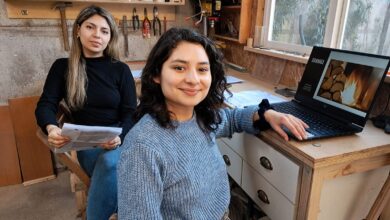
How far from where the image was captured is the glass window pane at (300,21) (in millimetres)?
1667

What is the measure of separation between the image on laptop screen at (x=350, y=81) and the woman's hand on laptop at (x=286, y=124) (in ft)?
0.72

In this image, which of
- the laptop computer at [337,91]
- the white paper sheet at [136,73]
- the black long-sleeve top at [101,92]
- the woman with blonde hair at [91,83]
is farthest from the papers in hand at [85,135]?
the white paper sheet at [136,73]

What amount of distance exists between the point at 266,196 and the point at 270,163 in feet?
0.54

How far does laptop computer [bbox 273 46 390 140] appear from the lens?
1027 mm

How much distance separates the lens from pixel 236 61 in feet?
7.84

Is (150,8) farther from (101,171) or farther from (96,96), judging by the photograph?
(101,171)

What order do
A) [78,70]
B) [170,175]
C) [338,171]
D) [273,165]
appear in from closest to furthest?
[170,175] < [338,171] < [273,165] < [78,70]

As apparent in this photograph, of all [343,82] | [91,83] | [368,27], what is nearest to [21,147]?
[91,83]

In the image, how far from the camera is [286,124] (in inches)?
40.2

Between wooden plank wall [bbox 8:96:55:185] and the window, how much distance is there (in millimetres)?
1811

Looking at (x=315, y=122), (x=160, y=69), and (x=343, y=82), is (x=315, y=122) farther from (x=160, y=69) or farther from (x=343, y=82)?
(x=160, y=69)

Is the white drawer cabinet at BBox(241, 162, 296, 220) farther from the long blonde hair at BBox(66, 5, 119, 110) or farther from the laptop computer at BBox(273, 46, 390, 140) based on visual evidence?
the long blonde hair at BBox(66, 5, 119, 110)

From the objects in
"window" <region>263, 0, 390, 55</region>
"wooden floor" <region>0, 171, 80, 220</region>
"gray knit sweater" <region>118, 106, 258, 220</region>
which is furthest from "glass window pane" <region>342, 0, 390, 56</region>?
"wooden floor" <region>0, 171, 80, 220</region>

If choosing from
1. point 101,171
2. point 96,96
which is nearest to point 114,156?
point 101,171
